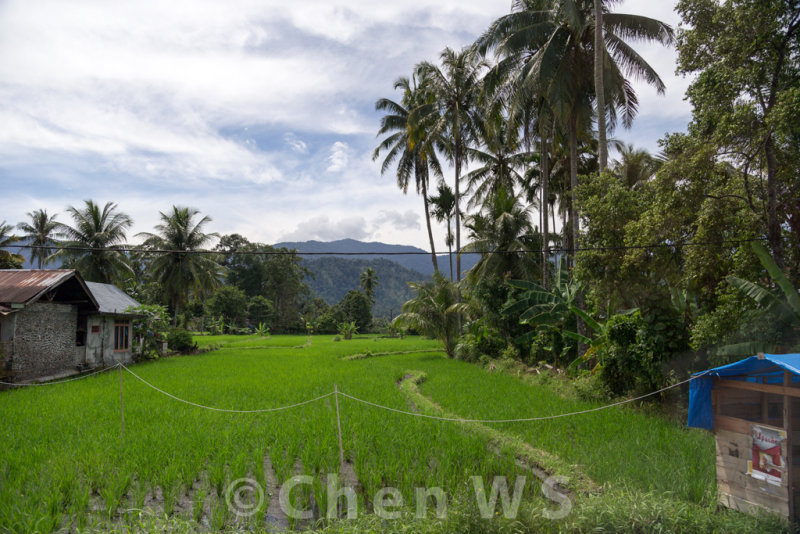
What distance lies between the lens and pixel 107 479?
5.68 metres

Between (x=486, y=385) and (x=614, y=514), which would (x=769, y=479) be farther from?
(x=486, y=385)

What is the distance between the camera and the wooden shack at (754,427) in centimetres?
456

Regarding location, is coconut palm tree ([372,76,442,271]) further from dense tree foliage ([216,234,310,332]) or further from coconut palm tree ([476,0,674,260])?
dense tree foliage ([216,234,310,332])

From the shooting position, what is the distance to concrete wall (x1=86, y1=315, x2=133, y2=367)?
57.3ft

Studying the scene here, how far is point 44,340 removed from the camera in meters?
15.1

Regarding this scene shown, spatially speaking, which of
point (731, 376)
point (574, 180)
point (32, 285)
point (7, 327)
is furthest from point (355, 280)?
point (731, 376)

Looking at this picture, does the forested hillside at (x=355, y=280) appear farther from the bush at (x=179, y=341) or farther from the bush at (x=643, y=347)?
the bush at (x=643, y=347)

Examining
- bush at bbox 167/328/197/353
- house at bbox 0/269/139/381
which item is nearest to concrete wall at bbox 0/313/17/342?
house at bbox 0/269/139/381

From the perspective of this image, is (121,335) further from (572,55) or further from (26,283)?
(572,55)

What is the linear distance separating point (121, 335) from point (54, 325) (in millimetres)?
4361

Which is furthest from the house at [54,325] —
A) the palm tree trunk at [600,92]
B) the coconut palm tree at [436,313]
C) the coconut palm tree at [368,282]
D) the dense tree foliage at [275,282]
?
the coconut palm tree at [368,282]

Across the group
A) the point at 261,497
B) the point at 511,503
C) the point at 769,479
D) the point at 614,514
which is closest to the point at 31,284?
the point at 261,497

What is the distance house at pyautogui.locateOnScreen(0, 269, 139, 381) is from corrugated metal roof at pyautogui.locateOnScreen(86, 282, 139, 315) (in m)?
0.08

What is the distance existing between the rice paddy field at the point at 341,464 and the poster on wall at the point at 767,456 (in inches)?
18.3
